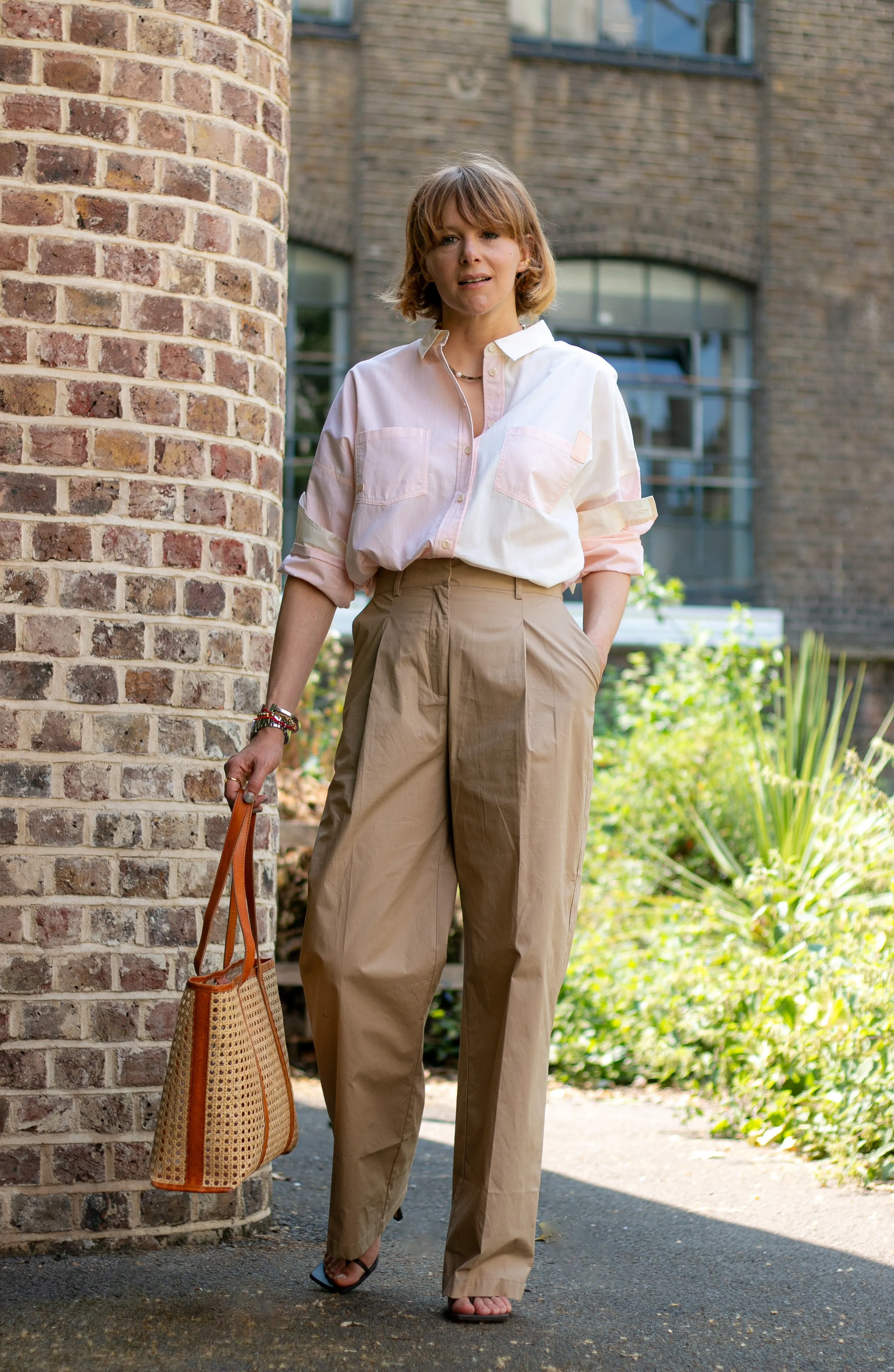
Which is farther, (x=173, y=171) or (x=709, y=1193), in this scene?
(x=709, y=1193)

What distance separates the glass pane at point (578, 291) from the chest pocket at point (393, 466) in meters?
9.32

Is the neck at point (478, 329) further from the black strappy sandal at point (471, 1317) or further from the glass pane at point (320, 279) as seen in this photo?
the glass pane at point (320, 279)

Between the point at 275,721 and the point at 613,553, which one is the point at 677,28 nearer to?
the point at 613,553

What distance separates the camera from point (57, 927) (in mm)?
3072

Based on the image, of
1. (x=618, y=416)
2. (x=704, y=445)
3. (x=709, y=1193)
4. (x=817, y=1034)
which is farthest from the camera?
(x=704, y=445)

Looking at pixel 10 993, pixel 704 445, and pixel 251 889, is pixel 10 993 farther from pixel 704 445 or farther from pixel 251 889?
pixel 704 445

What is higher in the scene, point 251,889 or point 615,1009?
point 251,889

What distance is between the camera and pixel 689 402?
12023 millimetres

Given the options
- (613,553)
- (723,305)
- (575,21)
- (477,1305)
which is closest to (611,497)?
(613,553)

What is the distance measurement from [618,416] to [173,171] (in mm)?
1149

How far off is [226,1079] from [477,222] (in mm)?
1586

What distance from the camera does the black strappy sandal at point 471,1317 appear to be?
2.63 metres

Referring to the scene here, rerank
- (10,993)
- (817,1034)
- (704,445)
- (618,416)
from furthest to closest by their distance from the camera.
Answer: (704,445)
(817,1034)
(10,993)
(618,416)

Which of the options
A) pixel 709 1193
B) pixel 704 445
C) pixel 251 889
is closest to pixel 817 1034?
pixel 709 1193
